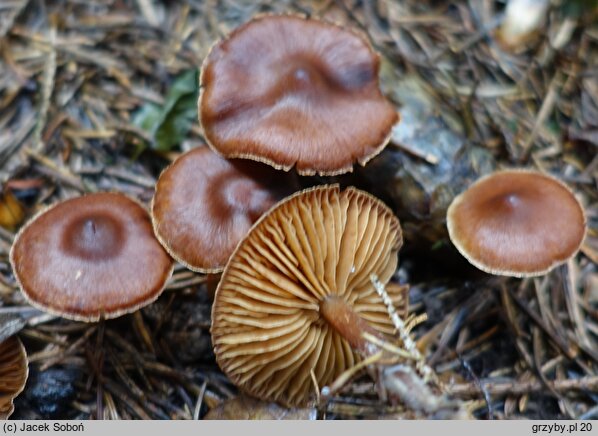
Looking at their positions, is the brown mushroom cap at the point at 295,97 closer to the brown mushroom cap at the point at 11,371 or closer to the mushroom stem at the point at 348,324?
the mushroom stem at the point at 348,324

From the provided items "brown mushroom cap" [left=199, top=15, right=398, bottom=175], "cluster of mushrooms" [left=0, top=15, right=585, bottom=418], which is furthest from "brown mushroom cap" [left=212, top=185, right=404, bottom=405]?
"brown mushroom cap" [left=199, top=15, right=398, bottom=175]

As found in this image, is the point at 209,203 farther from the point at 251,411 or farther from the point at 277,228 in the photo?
the point at 251,411

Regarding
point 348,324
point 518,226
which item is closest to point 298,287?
point 348,324

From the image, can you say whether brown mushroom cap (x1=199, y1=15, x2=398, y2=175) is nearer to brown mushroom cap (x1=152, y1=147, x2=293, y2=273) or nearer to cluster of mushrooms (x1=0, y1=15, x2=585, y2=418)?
cluster of mushrooms (x1=0, y1=15, x2=585, y2=418)

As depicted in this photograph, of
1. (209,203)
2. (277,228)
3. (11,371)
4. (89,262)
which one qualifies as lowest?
(11,371)

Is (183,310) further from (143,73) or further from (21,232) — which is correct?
(143,73)

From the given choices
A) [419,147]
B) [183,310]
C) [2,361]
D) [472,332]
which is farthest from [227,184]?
[472,332]
